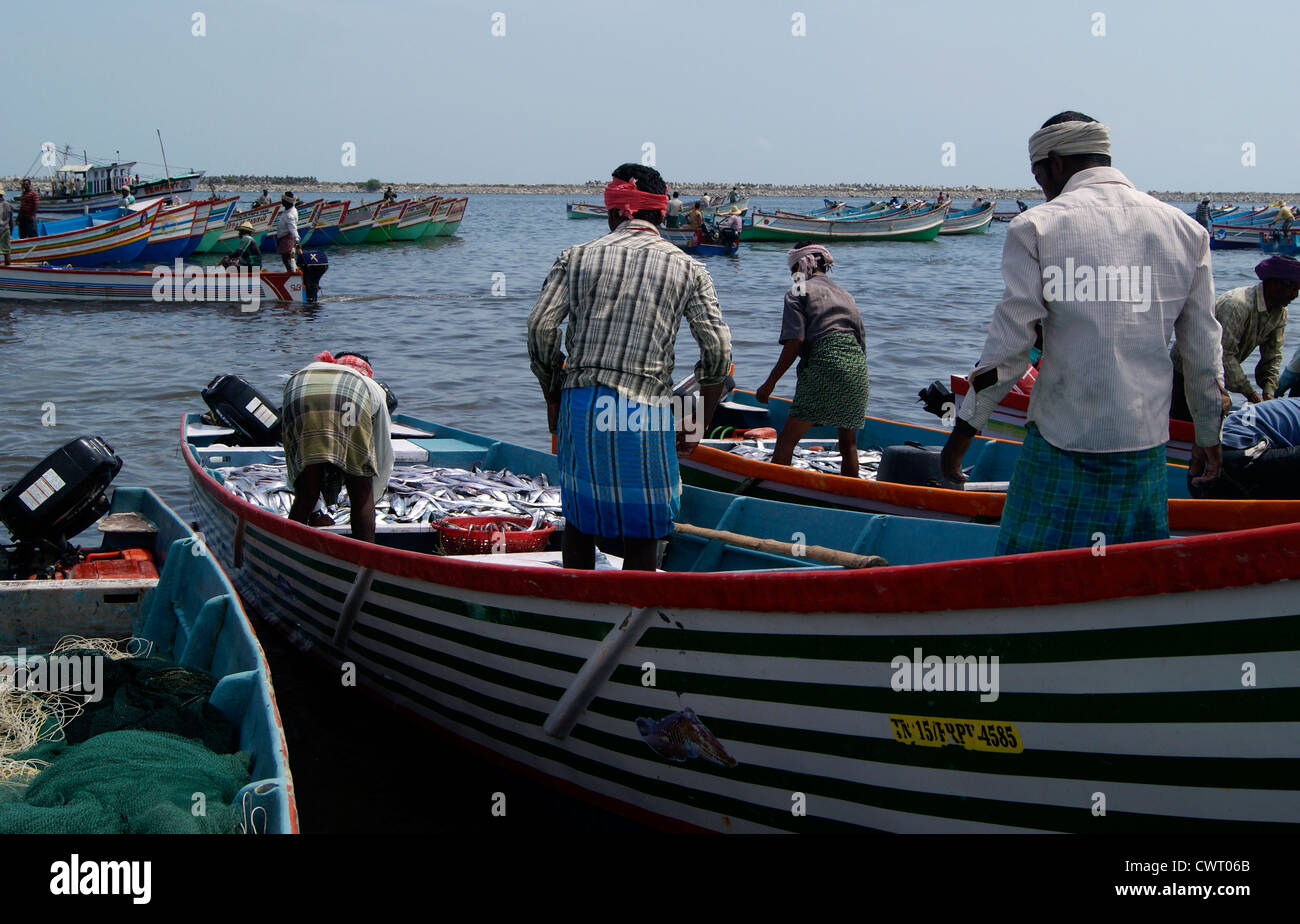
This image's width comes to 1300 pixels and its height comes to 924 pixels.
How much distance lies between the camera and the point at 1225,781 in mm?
2674

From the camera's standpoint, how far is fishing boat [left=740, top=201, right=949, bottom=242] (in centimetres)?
4728

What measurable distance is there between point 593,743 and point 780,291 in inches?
1064

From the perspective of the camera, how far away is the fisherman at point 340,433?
18.2 feet

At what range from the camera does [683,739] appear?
12.6ft

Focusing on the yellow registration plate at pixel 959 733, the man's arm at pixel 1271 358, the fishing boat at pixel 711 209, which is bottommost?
the yellow registration plate at pixel 959 733

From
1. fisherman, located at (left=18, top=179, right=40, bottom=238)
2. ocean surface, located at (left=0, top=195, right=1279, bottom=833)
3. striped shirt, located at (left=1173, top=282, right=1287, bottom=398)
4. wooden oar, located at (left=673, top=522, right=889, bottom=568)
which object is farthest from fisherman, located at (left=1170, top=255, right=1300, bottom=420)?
fisherman, located at (left=18, top=179, right=40, bottom=238)

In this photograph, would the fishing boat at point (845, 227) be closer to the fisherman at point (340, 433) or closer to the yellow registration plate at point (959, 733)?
the fisherman at point (340, 433)

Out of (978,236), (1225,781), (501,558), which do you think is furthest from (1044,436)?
(978,236)

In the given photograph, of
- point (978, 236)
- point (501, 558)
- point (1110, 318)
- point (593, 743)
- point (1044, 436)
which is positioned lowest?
point (593, 743)

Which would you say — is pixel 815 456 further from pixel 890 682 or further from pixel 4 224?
pixel 4 224

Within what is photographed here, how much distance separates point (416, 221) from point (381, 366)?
28744mm

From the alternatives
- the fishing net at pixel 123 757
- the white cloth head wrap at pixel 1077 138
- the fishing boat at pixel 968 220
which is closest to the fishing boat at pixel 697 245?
the fishing boat at pixel 968 220

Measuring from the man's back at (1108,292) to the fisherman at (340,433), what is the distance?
11.5 feet
